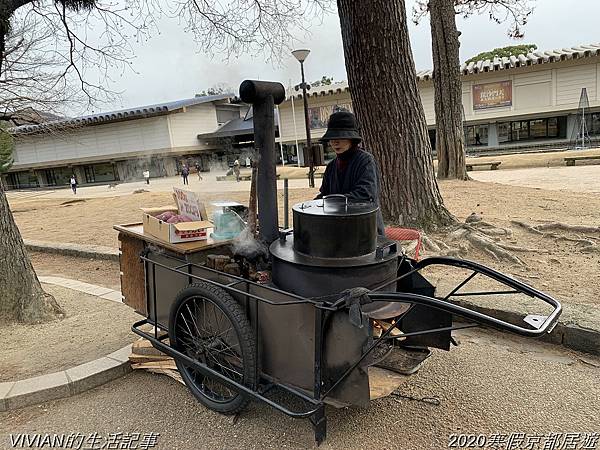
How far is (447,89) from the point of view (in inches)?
460

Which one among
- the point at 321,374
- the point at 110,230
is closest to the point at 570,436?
the point at 321,374

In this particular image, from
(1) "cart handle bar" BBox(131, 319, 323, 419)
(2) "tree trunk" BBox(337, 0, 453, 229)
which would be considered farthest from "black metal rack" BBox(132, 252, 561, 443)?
(2) "tree trunk" BBox(337, 0, 453, 229)

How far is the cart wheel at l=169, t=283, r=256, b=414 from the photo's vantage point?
93.0 inches

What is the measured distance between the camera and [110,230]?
972 cm

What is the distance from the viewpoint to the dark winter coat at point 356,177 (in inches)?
114

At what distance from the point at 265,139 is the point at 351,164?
0.64 metres

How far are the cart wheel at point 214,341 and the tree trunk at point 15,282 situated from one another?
2018mm

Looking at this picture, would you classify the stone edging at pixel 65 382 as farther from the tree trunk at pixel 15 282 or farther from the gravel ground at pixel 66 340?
the tree trunk at pixel 15 282

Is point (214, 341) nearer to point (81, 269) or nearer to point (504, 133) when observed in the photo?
point (81, 269)

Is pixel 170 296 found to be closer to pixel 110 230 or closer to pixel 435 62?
pixel 110 230

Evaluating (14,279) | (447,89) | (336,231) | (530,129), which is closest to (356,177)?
(336,231)

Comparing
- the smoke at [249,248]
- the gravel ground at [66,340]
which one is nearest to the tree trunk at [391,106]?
the smoke at [249,248]

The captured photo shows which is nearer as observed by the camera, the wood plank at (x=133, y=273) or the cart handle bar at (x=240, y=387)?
the cart handle bar at (x=240, y=387)

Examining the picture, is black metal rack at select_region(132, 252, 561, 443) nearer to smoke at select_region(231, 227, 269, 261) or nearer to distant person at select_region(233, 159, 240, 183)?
smoke at select_region(231, 227, 269, 261)
